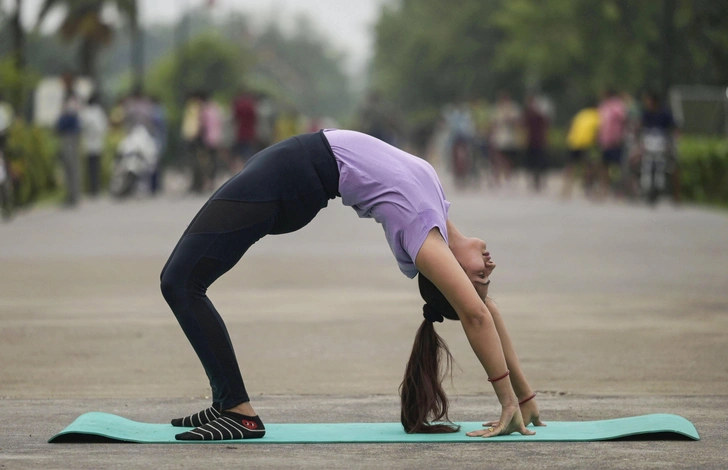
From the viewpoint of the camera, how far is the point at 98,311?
32.7ft

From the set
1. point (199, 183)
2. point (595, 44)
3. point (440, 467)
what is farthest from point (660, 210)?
point (595, 44)

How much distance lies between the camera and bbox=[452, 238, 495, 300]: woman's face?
18.5 feet

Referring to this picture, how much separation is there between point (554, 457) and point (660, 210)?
1724 centimetres

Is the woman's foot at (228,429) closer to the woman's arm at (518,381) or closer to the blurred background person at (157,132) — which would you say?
the woman's arm at (518,381)

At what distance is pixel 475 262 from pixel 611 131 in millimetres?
19440

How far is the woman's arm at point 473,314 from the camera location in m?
5.46

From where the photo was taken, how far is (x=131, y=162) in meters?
25.9

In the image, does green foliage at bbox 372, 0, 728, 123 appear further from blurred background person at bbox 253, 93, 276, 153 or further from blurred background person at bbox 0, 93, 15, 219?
blurred background person at bbox 0, 93, 15, 219

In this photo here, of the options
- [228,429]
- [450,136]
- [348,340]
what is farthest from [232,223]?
[450,136]

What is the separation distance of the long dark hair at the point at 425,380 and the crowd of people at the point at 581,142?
17355mm

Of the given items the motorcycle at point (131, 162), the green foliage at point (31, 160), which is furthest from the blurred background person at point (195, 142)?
the green foliage at point (31, 160)

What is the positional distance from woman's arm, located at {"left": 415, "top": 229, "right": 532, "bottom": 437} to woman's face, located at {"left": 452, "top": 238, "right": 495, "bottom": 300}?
0.42 ft

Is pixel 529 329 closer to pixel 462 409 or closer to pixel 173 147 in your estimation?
pixel 462 409

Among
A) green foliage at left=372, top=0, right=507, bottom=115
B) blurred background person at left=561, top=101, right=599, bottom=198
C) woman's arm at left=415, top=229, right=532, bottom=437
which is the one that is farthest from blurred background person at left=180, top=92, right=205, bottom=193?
green foliage at left=372, top=0, right=507, bottom=115
